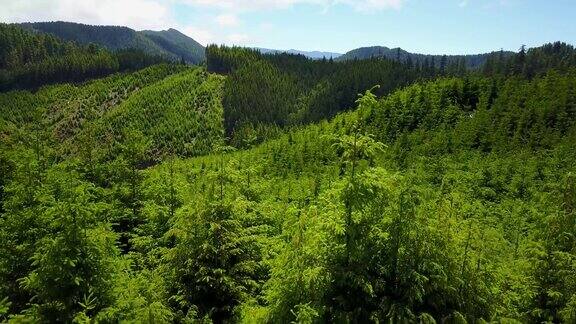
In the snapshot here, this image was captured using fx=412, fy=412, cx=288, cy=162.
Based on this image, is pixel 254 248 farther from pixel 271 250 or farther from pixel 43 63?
pixel 43 63

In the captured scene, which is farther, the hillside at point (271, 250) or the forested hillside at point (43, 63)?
the forested hillside at point (43, 63)

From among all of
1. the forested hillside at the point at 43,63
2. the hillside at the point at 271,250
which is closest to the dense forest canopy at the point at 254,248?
the hillside at the point at 271,250

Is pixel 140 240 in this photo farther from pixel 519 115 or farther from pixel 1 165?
pixel 519 115

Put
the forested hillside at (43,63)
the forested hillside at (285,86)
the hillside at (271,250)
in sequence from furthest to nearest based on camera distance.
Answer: the forested hillside at (43,63) < the forested hillside at (285,86) < the hillside at (271,250)

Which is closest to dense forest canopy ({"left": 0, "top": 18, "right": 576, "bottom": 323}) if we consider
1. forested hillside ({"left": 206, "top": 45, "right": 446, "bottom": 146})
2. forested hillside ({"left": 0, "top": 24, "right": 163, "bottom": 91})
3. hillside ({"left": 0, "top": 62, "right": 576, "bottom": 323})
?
hillside ({"left": 0, "top": 62, "right": 576, "bottom": 323})

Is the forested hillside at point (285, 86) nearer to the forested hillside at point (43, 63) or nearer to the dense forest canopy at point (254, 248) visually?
the forested hillside at point (43, 63)

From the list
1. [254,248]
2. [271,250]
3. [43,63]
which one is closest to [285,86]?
[43,63]

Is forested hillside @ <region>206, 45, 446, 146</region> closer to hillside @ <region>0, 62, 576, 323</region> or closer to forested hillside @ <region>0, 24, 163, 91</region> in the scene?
forested hillside @ <region>0, 24, 163, 91</region>

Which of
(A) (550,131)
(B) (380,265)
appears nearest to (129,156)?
(B) (380,265)
